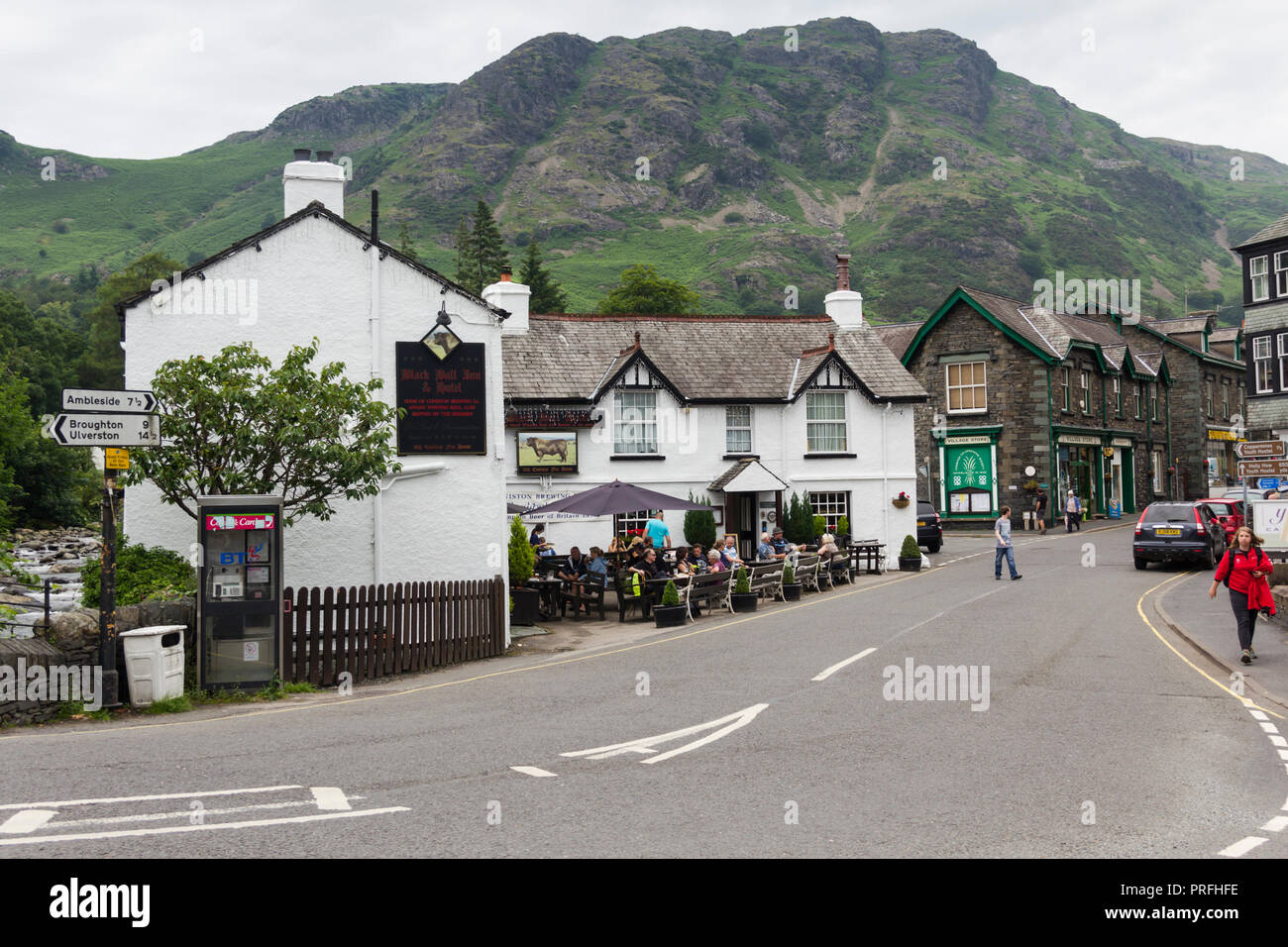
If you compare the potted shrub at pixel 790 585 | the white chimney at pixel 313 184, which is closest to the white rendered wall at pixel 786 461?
the potted shrub at pixel 790 585

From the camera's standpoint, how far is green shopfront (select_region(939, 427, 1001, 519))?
4441cm

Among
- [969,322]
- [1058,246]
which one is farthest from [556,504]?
[1058,246]

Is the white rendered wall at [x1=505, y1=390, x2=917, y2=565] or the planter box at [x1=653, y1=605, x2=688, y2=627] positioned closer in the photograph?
the planter box at [x1=653, y1=605, x2=688, y2=627]

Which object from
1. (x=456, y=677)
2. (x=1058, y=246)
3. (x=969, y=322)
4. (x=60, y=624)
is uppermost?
(x=1058, y=246)

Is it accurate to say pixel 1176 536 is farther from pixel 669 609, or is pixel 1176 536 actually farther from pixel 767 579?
pixel 669 609

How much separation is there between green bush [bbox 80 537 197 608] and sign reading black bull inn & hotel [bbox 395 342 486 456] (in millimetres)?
4183

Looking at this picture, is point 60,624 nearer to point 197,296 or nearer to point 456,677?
point 456,677

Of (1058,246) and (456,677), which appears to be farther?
(1058,246)

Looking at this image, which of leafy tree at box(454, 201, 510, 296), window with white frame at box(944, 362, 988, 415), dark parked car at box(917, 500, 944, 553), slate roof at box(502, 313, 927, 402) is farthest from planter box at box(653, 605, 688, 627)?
leafy tree at box(454, 201, 510, 296)

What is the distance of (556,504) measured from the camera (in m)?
23.2

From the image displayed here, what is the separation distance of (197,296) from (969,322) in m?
35.7

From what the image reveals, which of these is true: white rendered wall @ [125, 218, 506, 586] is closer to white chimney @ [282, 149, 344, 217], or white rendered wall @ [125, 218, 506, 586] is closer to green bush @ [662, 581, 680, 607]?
white chimney @ [282, 149, 344, 217]

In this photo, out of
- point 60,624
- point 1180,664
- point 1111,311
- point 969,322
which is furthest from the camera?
point 1111,311

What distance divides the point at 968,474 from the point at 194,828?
4218 centimetres
